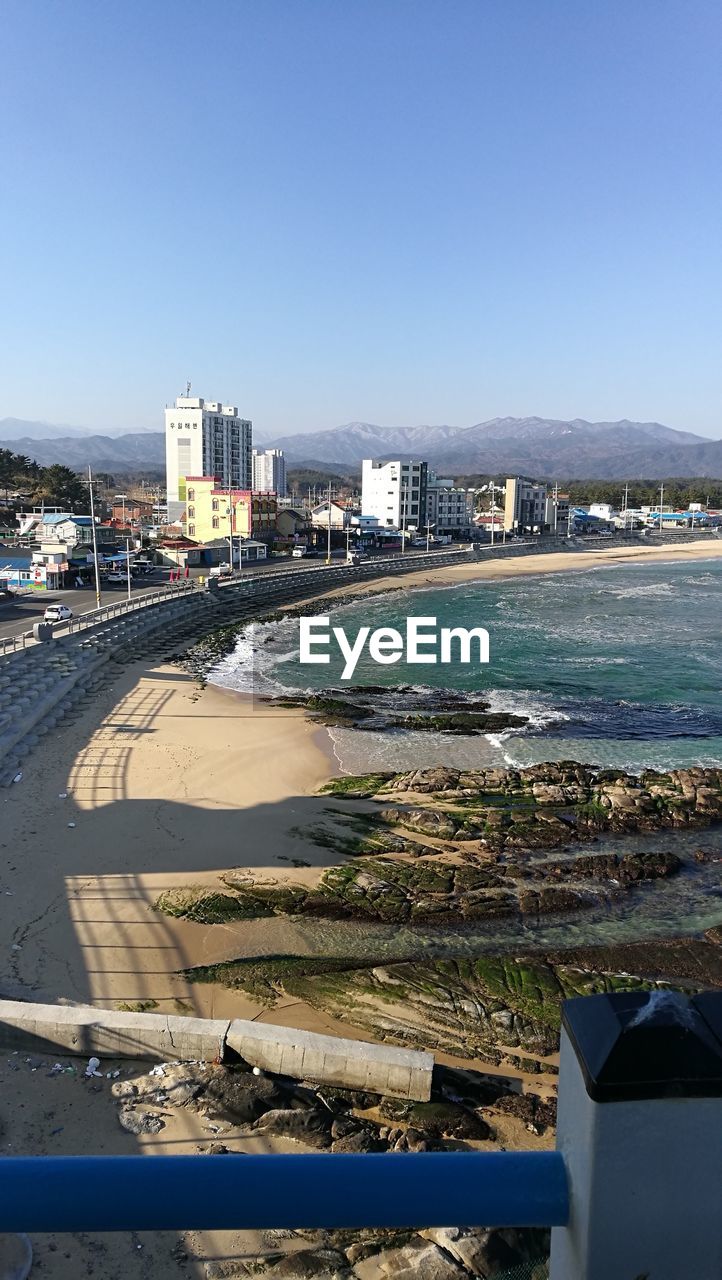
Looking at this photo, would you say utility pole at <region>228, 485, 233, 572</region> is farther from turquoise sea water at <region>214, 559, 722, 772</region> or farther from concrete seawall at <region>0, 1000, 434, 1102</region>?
concrete seawall at <region>0, 1000, 434, 1102</region>

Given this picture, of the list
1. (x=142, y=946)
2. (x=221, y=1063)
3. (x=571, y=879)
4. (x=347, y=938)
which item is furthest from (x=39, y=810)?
(x=571, y=879)

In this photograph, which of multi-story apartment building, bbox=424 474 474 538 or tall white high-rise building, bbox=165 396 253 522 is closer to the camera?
multi-story apartment building, bbox=424 474 474 538

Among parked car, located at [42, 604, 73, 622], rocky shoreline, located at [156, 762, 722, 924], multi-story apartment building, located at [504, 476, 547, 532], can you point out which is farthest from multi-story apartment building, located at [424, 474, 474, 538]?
rocky shoreline, located at [156, 762, 722, 924]

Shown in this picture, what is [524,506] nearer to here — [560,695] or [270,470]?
[560,695]

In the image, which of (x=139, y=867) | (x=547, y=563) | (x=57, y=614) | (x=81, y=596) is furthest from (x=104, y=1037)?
(x=547, y=563)

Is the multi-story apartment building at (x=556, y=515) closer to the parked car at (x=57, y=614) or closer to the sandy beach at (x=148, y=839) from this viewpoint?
the parked car at (x=57, y=614)
